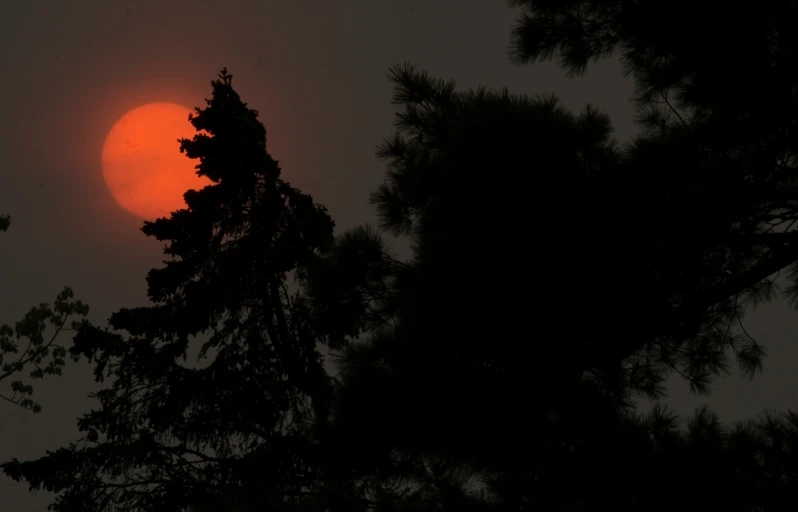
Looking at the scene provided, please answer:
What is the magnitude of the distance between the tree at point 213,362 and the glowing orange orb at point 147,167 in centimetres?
2256

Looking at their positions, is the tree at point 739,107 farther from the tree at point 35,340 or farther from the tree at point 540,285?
the tree at point 35,340

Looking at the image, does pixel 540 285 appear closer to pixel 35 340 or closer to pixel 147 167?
pixel 35 340

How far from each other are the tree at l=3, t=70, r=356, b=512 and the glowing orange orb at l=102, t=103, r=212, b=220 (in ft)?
74.0

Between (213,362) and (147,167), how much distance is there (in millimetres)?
52467

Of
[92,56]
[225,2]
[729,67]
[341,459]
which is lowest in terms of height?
[341,459]

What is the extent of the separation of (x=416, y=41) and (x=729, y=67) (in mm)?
135582

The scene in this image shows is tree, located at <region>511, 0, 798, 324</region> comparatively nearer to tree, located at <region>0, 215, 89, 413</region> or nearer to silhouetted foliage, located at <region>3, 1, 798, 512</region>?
silhouetted foliage, located at <region>3, 1, 798, 512</region>

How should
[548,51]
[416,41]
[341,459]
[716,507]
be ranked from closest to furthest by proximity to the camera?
[716,507] < [341,459] < [548,51] < [416,41]

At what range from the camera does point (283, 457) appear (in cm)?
1012

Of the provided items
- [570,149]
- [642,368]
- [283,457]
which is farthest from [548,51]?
[283,457]

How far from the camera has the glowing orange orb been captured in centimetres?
6125

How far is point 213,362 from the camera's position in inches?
422

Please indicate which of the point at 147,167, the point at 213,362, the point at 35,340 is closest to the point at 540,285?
the point at 213,362

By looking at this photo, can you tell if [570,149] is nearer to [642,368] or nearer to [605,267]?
[605,267]
